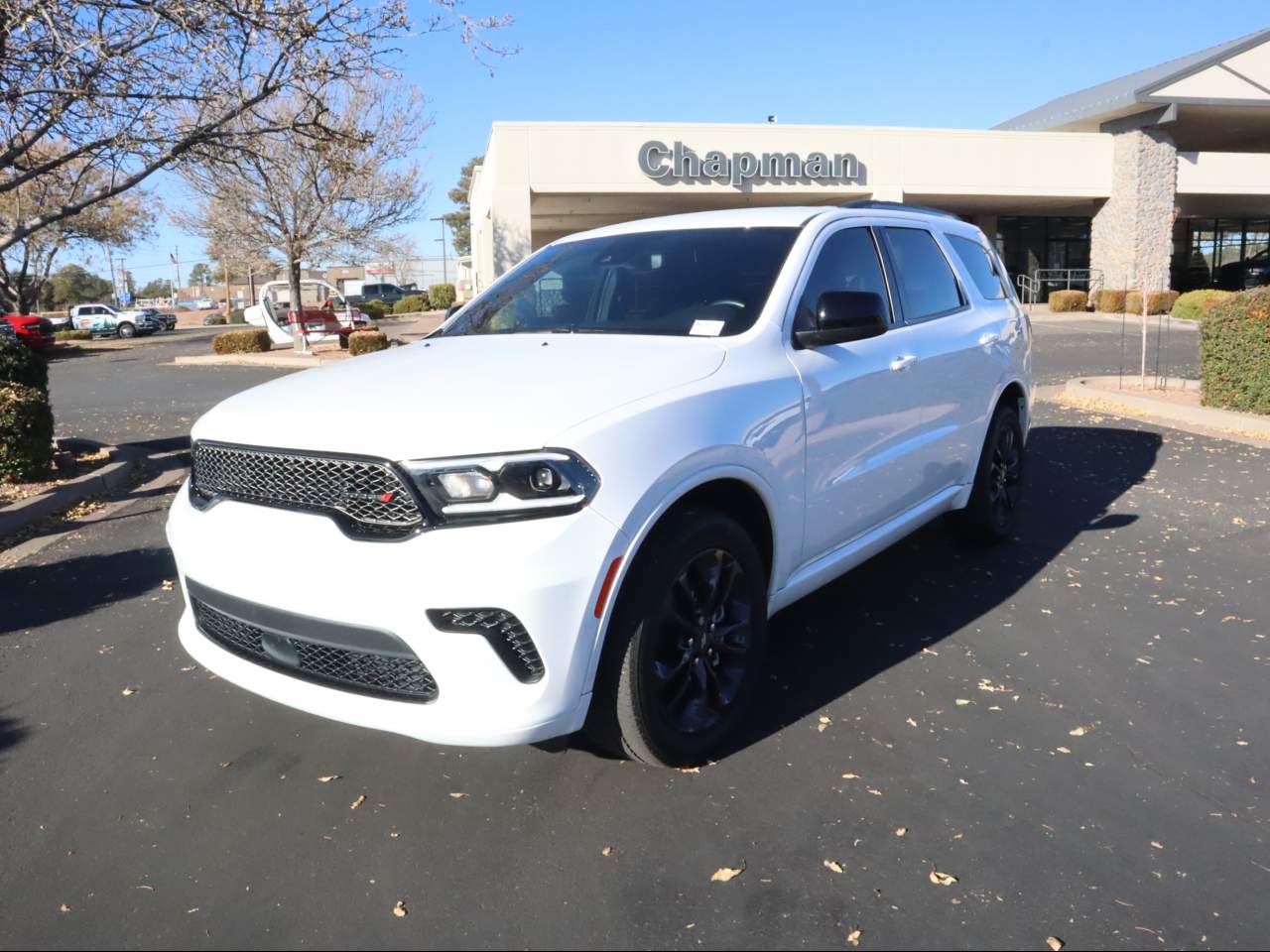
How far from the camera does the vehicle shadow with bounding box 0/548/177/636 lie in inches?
197

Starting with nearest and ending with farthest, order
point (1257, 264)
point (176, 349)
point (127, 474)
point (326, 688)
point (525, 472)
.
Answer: point (525, 472), point (326, 688), point (127, 474), point (176, 349), point (1257, 264)

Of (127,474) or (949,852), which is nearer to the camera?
(949,852)

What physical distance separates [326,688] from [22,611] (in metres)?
3.09

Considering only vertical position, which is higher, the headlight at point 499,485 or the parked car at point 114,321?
the parked car at point 114,321

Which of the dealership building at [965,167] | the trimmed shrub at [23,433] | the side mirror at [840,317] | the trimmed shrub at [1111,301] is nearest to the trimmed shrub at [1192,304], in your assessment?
the dealership building at [965,167]

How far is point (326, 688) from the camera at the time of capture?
288cm

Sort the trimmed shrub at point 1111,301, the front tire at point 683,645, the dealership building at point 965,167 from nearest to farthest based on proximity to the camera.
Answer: the front tire at point 683,645, the dealership building at point 965,167, the trimmed shrub at point 1111,301

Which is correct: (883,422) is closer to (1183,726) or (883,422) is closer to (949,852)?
(1183,726)

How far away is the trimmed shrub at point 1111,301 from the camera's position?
100.0ft

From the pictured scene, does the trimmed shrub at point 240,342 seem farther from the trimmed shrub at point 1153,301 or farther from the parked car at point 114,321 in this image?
the parked car at point 114,321

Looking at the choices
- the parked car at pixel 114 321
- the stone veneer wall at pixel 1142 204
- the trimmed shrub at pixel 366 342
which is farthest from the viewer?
the parked car at pixel 114 321

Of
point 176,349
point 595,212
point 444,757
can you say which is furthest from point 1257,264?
point 444,757

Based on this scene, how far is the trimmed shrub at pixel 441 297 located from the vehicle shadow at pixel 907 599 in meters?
49.8

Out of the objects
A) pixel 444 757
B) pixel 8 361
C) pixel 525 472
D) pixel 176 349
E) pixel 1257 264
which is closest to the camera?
pixel 525 472
